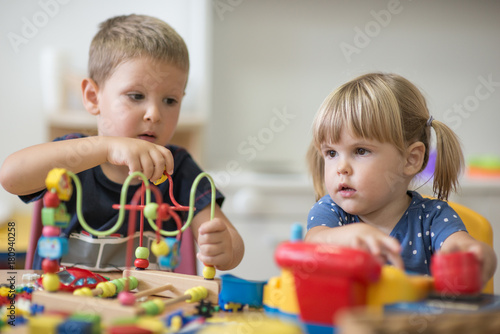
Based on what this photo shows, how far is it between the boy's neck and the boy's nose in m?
0.19

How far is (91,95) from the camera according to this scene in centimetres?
120

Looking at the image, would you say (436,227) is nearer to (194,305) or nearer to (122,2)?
(194,305)

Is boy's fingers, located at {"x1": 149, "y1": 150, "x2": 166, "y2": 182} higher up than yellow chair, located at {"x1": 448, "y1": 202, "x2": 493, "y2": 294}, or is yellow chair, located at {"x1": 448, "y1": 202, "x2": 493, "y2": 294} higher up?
boy's fingers, located at {"x1": 149, "y1": 150, "x2": 166, "y2": 182}

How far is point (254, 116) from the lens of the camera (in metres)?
2.62

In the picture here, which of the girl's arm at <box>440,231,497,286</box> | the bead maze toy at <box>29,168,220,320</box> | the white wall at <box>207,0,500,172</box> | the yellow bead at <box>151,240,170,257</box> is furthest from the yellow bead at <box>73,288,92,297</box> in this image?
the white wall at <box>207,0,500,172</box>

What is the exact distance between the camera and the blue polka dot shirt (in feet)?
3.02

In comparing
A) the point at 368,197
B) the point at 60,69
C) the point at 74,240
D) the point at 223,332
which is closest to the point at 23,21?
the point at 60,69

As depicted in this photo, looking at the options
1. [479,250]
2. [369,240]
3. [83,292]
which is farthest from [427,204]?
[83,292]

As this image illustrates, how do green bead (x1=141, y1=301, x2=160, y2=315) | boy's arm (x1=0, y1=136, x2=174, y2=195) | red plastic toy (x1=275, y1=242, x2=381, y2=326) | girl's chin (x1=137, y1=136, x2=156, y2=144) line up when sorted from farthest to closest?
girl's chin (x1=137, y1=136, x2=156, y2=144)
boy's arm (x1=0, y1=136, x2=174, y2=195)
green bead (x1=141, y1=301, x2=160, y2=315)
red plastic toy (x1=275, y1=242, x2=381, y2=326)

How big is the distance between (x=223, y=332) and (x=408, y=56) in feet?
7.97

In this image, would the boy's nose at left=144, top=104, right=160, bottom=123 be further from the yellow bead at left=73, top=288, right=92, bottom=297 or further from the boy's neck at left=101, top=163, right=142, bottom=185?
the yellow bead at left=73, top=288, right=92, bottom=297

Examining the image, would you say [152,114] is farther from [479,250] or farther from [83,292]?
[479,250]

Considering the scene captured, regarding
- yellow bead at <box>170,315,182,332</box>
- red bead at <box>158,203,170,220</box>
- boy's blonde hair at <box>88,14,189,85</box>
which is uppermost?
boy's blonde hair at <box>88,14,189,85</box>

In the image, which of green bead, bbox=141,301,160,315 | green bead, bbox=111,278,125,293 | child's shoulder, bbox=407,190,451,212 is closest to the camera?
green bead, bbox=141,301,160,315
